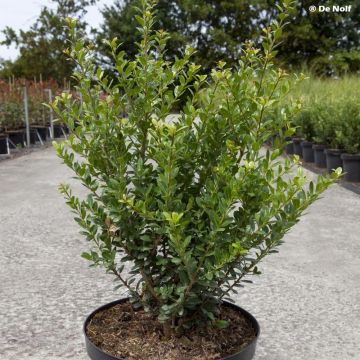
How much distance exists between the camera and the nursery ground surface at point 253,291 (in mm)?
2816

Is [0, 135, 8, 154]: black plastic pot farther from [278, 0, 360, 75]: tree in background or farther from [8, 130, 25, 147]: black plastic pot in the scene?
[278, 0, 360, 75]: tree in background

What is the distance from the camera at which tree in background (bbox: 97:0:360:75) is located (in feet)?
101

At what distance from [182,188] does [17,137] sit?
1097 centimetres

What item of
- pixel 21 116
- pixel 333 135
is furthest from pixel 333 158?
pixel 21 116

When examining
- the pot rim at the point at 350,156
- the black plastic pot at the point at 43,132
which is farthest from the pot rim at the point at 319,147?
the black plastic pot at the point at 43,132

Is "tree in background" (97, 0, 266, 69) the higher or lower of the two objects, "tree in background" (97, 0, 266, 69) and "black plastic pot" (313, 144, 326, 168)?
the higher

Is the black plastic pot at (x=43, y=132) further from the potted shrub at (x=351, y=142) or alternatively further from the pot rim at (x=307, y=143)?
the potted shrub at (x=351, y=142)

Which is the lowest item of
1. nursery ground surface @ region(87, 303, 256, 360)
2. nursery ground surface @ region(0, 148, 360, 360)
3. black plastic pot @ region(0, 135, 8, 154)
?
nursery ground surface @ region(0, 148, 360, 360)

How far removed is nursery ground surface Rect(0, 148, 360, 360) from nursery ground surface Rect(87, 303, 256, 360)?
0.50 m

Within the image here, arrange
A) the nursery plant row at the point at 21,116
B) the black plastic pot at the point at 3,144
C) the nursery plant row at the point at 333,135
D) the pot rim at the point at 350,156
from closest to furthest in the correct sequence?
the pot rim at the point at 350,156 < the nursery plant row at the point at 333,135 < the black plastic pot at the point at 3,144 < the nursery plant row at the point at 21,116

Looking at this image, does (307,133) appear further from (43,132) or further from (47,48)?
(47,48)

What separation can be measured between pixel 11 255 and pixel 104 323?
7.62 feet

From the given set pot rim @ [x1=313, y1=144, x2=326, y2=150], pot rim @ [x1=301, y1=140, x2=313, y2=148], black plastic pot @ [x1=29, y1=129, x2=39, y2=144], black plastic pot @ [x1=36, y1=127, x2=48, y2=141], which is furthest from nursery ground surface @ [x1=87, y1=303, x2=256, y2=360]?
black plastic pot @ [x1=36, y1=127, x2=48, y2=141]

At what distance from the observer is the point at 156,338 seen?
2191mm
